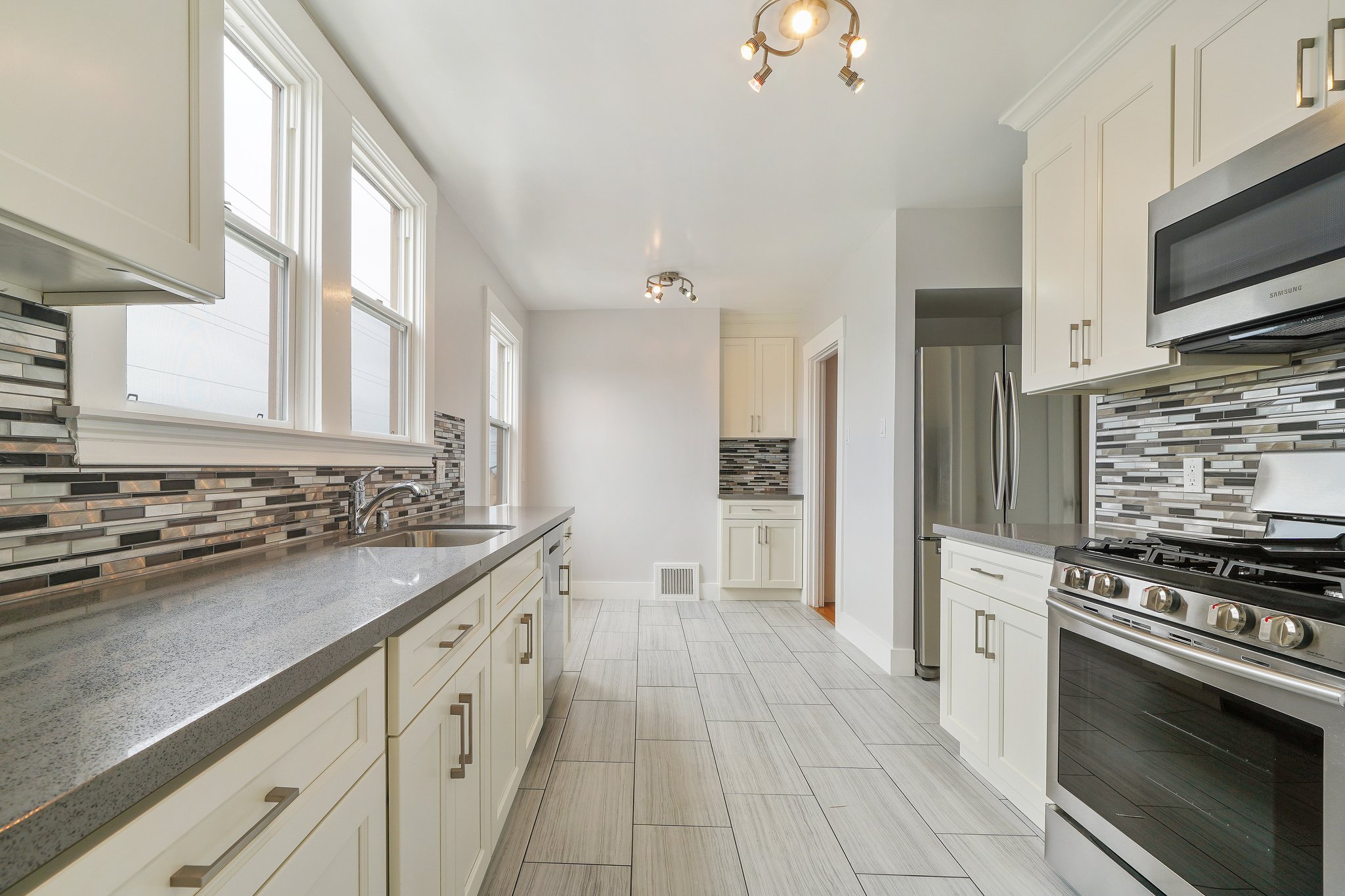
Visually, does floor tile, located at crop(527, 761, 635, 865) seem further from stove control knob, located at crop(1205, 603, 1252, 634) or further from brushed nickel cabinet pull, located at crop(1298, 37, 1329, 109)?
brushed nickel cabinet pull, located at crop(1298, 37, 1329, 109)

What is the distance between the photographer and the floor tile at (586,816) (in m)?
1.73

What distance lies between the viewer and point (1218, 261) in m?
1.48

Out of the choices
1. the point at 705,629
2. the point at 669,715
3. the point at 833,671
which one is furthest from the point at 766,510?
the point at 669,715

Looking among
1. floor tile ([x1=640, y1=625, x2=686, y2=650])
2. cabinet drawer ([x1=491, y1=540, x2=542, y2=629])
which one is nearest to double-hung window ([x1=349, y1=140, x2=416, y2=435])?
cabinet drawer ([x1=491, y1=540, x2=542, y2=629])

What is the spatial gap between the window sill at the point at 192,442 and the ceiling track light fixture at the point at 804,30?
5.76ft

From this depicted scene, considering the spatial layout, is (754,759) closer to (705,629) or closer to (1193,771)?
(1193,771)

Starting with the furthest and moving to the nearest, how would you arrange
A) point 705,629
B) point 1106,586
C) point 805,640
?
point 705,629 < point 805,640 < point 1106,586

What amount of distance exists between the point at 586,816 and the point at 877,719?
1.46 meters

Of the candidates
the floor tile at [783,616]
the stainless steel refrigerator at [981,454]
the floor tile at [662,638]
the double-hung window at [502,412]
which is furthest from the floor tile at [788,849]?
the double-hung window at [502,412]

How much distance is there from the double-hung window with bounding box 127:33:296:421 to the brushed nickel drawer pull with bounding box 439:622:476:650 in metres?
0.84

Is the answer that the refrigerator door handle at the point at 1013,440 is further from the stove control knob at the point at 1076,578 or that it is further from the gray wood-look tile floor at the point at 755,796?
the stove control knob at the point at 1076,578

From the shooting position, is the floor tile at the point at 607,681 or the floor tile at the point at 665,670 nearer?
the floor tile at the point at 607,681

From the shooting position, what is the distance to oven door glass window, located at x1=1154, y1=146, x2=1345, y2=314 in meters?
1.23

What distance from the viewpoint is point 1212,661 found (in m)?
1.17
